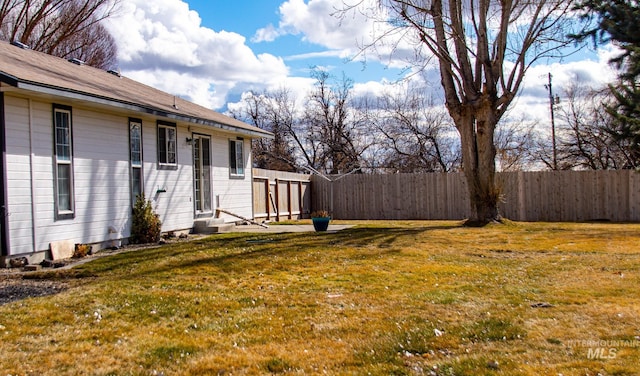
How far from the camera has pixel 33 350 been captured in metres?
4.29

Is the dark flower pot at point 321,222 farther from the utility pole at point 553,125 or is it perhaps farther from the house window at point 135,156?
the utility pole at point 553,125

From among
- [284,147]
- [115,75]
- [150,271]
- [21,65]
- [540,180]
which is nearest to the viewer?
[150,271]

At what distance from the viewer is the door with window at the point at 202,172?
46.2ft

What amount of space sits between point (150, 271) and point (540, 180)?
53.7 feet

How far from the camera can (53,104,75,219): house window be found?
9.43 metres

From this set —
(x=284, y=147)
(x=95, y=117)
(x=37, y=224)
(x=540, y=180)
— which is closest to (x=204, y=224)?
(x=95, y=117)

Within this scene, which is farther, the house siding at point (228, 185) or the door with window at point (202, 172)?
the house siding at point (228, 185)

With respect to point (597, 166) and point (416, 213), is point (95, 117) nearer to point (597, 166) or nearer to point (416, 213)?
point (416, 213)

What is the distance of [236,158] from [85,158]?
6.38 metres

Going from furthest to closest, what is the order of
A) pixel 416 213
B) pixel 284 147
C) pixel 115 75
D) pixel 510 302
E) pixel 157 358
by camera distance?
1. pixel 284 147
2. pixel 416 213
3. pixel 115 75
4. pixel 510 302
5. pixel 157 358

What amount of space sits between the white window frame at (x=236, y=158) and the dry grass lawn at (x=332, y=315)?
6360 mm

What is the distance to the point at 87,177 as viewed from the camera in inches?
401

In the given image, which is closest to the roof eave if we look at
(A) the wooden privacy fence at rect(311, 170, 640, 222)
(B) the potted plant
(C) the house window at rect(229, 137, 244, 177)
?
(C) the house window at rect(229, 137, 244, 177)

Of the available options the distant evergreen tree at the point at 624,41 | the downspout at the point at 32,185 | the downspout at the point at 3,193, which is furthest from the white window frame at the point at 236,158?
the distant evergreen tree at the point at 624,41
